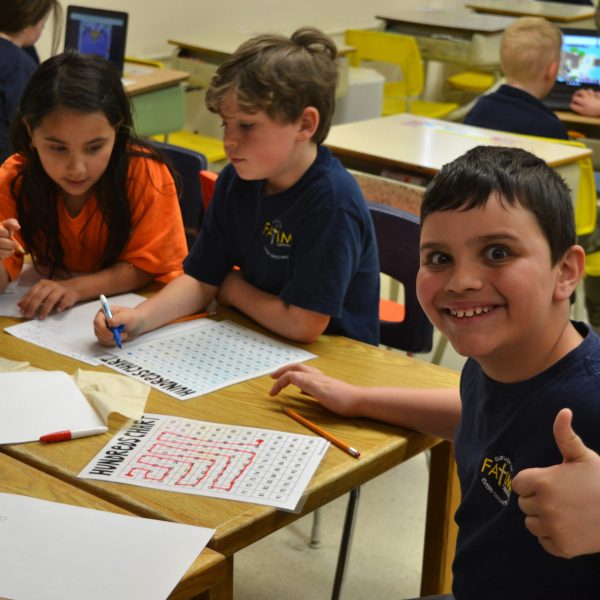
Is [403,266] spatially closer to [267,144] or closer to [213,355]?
[267,144]

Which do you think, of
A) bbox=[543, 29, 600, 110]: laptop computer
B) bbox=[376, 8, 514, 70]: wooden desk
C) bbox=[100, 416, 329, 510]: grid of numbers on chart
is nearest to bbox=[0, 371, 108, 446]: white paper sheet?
bbox=[100, 416, 329, 510]: grid of numbers on chart

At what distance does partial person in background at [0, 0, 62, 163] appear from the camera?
333 cm

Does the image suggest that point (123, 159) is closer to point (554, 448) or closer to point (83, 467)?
point (83, 467)

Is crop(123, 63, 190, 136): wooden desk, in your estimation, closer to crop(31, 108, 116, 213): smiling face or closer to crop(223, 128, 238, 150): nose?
crop(31, 108, 116, 213): smiling face

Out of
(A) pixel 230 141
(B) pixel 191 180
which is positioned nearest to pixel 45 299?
(A) pixel 230 141

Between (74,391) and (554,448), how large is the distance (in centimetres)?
75

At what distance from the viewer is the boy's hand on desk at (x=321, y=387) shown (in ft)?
4.86

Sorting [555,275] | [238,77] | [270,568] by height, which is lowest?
[270,568]

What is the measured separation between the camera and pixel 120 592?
1030 mm

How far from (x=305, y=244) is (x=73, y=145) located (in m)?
0.50

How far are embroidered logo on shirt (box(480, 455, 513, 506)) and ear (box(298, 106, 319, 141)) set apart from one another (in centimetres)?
88

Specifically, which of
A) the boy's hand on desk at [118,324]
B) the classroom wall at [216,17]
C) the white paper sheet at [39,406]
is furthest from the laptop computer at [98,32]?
the white paper sheet at [39,406]

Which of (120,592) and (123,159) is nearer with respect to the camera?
(120,592)

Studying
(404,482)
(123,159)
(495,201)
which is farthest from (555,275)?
(404,482)
